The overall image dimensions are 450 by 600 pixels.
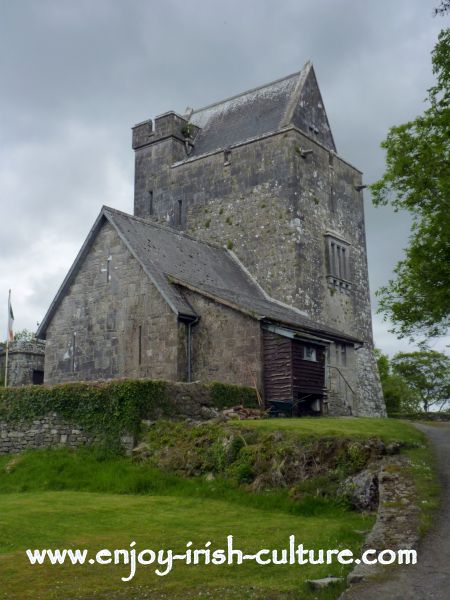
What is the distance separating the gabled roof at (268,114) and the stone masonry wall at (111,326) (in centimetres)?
1301

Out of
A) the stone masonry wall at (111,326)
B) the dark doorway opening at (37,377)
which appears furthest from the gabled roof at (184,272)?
Result: the dark doorway opening at (37,377)

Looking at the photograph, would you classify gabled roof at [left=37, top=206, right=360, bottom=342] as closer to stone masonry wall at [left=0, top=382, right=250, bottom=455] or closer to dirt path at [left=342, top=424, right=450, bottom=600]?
stone masonry wall at [left=0, top=382, right=250, bottom=455]

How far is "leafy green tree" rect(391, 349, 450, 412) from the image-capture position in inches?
2741

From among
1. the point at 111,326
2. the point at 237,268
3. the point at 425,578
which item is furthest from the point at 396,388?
the point at 425,578

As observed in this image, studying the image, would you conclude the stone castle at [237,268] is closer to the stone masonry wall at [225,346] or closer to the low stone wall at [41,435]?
the stone masonry wall at [225,346]

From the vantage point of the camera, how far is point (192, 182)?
3972 centimetres

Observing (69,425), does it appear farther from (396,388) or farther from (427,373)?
(427,373)

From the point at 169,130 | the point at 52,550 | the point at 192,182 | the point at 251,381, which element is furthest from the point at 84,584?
the point at 169,130

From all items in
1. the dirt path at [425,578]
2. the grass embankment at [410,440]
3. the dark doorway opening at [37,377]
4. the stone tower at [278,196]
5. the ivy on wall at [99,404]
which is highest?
the stone tower at [278,196]

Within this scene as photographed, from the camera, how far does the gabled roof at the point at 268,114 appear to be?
38.4 metres

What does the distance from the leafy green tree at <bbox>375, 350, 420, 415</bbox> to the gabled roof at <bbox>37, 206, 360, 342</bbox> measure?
2854cm

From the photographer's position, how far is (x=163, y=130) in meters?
41.7

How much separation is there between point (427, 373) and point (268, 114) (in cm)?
4014

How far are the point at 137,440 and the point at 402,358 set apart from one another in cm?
5484
